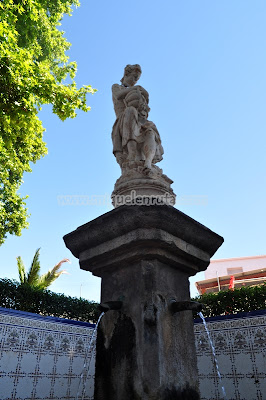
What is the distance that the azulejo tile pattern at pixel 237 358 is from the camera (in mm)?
4621

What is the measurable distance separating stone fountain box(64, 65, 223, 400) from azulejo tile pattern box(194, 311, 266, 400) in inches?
115

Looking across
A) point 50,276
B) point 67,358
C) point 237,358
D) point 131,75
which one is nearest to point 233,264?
point 50,276

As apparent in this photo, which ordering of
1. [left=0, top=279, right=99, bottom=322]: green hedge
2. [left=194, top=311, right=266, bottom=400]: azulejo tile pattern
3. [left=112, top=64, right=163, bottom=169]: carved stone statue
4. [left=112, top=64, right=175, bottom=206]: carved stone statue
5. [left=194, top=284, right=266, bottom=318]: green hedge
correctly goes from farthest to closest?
[left=0, top=279, right=99, bottom=322]: green hedge → [left=194, top=284, right=266, bottom=318]: green hedge → [left=194, top=311, right=266, bottom=400]: azulejo tile pattern → [left=112, top=64, right=163, bottom=169]: carved stone statue → [left=112, top=64, right=175, bottom=206]: carved stone statue

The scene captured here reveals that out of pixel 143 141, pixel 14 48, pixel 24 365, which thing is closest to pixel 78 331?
pixel 24 365

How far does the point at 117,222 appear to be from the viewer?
2365mm

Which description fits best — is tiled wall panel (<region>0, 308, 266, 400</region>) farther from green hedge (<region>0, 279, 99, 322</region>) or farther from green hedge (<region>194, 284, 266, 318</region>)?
green hedge (<region>0, 279, 99, 322</region>)

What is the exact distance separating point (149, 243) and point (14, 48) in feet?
14.6

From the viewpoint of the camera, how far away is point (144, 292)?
222cm

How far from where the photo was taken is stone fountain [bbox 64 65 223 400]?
205 centimetres

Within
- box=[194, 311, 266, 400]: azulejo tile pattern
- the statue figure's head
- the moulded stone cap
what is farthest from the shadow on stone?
the statue figure's head

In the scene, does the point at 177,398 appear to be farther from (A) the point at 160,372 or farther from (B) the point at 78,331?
(B) the point at 78,331

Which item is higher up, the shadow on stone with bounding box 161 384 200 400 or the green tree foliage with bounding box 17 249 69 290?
the green tree foliage with bounding box 17 249 69 290

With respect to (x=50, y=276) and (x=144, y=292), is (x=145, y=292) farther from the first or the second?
(x=50, y=276)

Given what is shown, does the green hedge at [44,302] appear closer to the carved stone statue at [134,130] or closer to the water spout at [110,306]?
the carved stone statue at [134,130]
